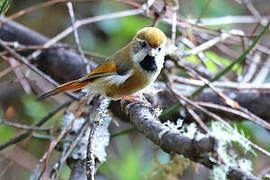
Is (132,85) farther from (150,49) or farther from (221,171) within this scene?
(221,171)

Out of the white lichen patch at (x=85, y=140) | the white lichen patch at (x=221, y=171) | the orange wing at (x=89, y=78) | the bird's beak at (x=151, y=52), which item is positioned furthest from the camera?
the white lichen patch at (x=85, y=140)

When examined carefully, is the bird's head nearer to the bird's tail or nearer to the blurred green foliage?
the bird's tail

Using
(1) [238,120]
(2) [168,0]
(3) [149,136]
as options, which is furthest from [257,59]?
(3) [149,136]

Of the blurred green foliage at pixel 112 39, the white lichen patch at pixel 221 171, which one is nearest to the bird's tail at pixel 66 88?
the blurred green foliage at pixel 112 39

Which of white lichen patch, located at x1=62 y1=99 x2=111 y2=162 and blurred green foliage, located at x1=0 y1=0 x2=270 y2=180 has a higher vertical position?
blurred green foliage, located at x1=0 y1=0 x2=270 y2=180

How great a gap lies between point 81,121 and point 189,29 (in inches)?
43.9

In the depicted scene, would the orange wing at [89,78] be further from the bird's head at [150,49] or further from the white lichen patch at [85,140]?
the white lichen patch at [85,140]

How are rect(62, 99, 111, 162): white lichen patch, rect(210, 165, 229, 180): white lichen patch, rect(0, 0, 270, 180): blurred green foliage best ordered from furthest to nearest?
rect(0, 0, 270, 180): blurred green foliage
rect(62, 99, 111, 162): white lichen patch
rect(210, 165, 229, 180): white lichen patch

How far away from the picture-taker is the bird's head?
7.86 feet

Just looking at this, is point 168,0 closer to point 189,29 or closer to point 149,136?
point 189,29

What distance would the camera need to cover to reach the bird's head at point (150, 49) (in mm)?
2396

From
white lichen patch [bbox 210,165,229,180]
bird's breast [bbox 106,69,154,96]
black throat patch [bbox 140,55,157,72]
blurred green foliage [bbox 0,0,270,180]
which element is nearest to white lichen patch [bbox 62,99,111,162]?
bird's breast [bbox 106,69,154,96]

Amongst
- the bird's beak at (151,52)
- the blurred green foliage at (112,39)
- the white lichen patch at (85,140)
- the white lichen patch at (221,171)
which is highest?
the blurred green foliage at (112,39)

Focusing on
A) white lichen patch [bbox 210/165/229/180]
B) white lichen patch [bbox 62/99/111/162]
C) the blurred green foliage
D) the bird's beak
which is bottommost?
white lichen patch [bbox 210/165/229/180]
